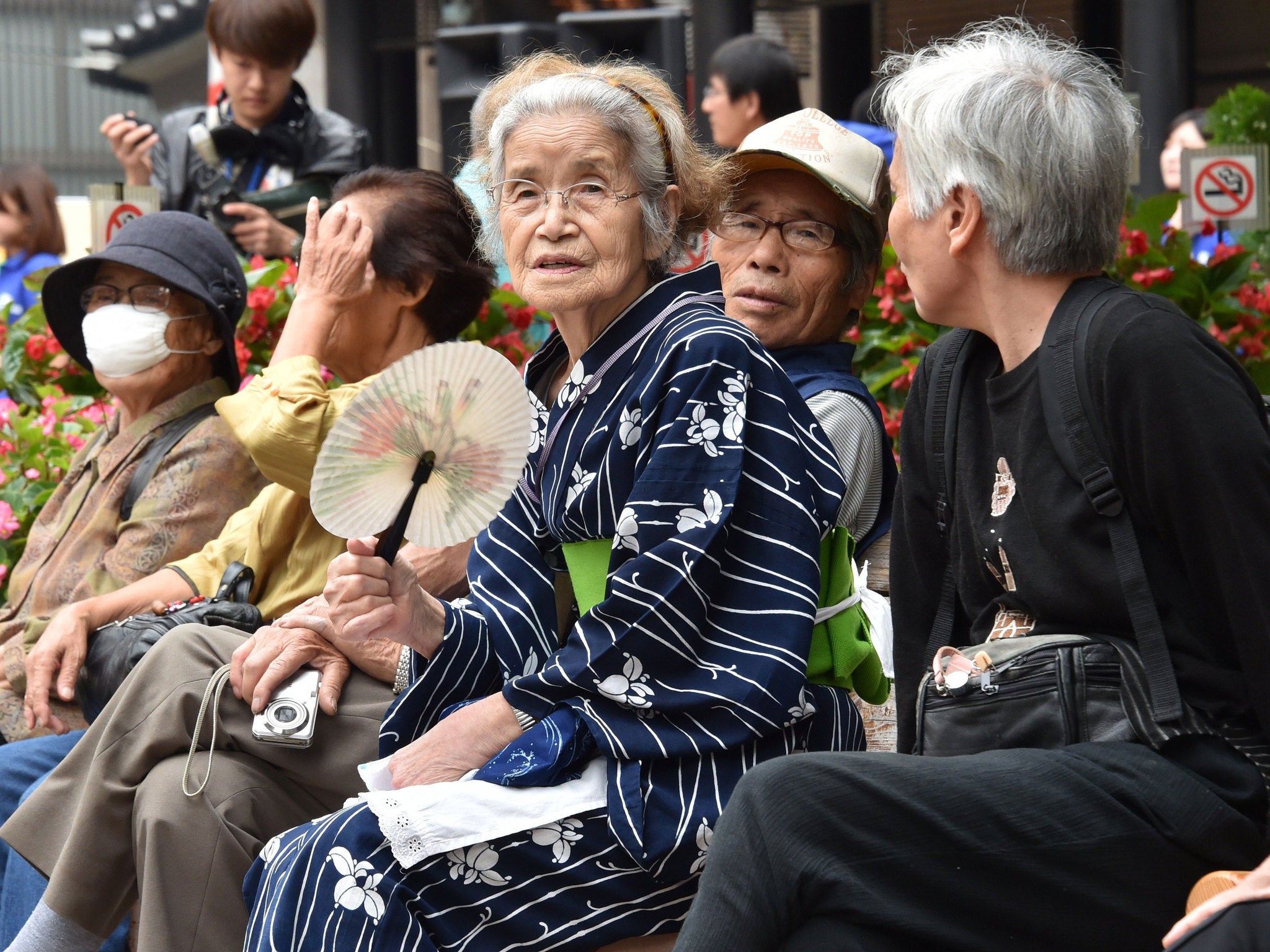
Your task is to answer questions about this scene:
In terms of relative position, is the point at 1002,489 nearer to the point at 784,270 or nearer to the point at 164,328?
the point at 784,270

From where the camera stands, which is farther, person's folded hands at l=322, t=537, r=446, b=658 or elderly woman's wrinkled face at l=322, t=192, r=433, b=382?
elderly woman's wrinkled face at l=322, t=192, r=433, b=382

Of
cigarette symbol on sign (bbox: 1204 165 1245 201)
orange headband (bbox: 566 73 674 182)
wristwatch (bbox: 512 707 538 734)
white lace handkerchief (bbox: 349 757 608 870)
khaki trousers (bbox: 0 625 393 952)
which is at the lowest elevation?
khaki trousers (bbox: 0 625 393 952)

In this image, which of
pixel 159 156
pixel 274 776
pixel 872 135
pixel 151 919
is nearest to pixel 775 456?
pixel 274 776

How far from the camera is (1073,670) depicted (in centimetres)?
215

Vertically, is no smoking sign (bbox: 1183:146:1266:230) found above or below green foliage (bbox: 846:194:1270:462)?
above

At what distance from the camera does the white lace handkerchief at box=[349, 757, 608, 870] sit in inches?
92.5

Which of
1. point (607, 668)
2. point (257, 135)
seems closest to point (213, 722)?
point (607, 668)

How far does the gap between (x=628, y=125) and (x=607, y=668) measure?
102cm

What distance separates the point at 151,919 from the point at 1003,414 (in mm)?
1771

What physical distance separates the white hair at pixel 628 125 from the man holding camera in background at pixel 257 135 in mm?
2601

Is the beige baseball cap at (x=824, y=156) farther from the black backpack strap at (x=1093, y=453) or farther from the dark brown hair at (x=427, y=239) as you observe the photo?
the black backpack strap at (x=1093, y=453)

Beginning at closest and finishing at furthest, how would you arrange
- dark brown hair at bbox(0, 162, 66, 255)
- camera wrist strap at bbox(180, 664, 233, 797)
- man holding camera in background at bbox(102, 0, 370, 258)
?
camera wrist strap at bbox(180, 664, 233, 797) → man holding camera in background at bbox(102, 0, 370, 258) → dark brown hair at bbox(0, 162, 66, 255)

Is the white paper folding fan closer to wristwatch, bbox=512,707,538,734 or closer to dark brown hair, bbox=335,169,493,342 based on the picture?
wristwatch, bbox=512,707,538,734

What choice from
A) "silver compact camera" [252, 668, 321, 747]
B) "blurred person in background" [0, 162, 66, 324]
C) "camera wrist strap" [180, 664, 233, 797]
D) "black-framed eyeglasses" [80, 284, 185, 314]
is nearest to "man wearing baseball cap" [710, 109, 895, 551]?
"silver compact camera" [252, 668, 321, 747]
